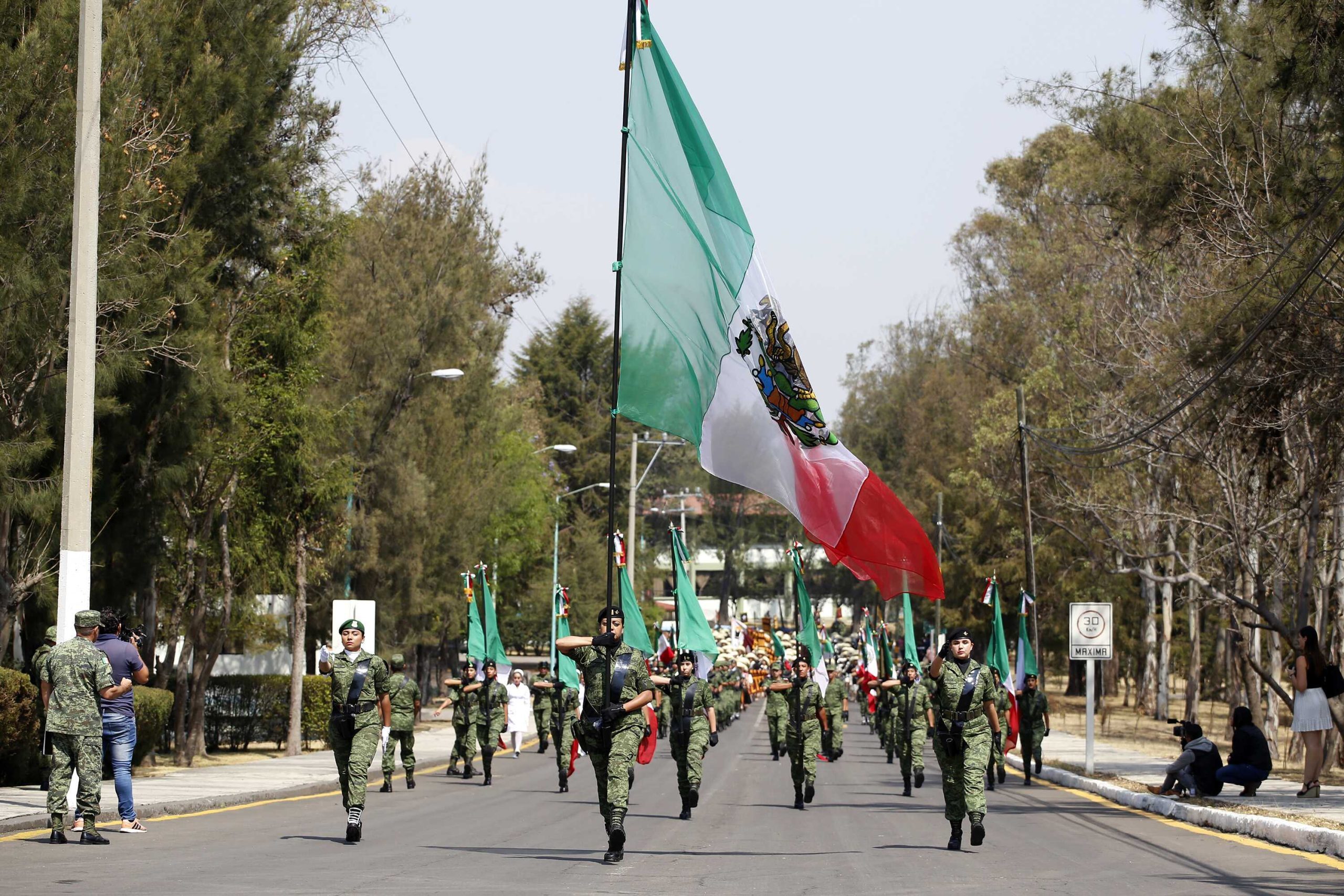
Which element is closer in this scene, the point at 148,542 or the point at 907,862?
the point at 907,862

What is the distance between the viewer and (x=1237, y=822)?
15555 mm

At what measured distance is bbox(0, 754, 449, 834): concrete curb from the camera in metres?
14.0

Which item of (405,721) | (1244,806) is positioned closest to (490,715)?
(405,721)

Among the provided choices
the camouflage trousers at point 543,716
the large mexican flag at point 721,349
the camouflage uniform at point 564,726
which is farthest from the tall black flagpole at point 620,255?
the camouflage trousers at point 543,716

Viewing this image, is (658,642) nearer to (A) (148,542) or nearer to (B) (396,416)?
(B) (396,416)

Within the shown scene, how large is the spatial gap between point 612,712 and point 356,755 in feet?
8.53

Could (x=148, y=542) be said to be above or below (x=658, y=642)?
above

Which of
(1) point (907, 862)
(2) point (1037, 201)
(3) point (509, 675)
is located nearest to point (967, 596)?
(2) point (1037, 201)

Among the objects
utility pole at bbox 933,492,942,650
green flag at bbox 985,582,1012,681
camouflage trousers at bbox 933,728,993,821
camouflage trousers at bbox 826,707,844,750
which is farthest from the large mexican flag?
utility pole at bbox 933,492,942,650

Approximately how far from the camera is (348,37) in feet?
91.0

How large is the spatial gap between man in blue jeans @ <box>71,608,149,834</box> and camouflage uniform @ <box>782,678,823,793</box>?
7821 mm

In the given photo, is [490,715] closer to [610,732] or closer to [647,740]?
[647,740]

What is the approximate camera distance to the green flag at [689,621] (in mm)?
26062

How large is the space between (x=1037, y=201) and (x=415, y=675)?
29504mm
